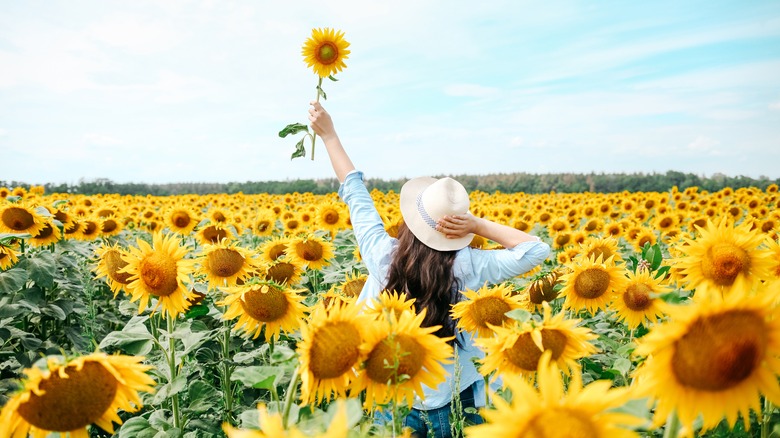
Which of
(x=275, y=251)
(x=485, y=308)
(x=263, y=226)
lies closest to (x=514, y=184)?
(x=263, y=226)

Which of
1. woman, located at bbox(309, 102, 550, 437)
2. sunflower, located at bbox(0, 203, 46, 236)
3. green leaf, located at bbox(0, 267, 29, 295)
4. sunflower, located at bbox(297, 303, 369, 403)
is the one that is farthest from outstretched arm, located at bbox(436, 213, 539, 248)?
sunflower, located at bbox(0, 203, 46, 236)

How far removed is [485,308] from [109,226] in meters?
6.51

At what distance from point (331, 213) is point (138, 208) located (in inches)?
250

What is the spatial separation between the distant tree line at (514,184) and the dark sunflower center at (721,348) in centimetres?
2638

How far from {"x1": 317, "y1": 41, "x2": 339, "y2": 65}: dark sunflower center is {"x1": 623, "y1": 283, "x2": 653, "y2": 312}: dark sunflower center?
2827 mm

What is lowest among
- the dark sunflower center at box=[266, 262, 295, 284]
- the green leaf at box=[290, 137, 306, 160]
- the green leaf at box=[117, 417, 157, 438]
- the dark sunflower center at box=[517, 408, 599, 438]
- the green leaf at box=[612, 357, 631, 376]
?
the green leaf at box=[117, 417, 157, 438]

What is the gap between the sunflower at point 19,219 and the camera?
4867 mm

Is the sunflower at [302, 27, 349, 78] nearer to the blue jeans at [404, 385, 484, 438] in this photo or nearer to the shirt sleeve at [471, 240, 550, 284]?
the shirt sleeve at [471, 240, 550, 284]

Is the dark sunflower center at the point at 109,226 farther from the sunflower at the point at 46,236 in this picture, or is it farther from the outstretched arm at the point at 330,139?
the outstretched arm at the point at 330,139

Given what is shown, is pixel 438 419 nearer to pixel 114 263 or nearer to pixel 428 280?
pixel 428 280

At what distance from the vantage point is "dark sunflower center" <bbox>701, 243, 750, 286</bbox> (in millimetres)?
2236

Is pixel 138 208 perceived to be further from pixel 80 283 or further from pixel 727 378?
pixel 727 378

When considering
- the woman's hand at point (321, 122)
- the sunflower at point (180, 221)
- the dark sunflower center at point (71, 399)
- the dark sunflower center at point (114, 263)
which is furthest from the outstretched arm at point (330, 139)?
the sunflower at point (180, 221)

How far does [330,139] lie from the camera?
147 inches
